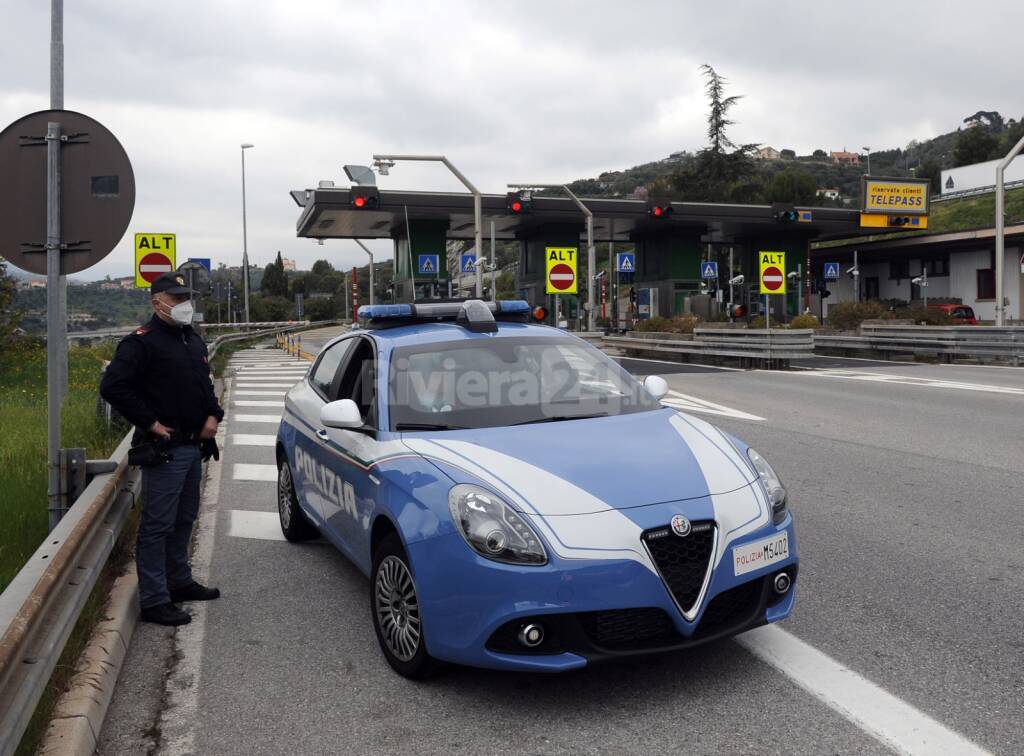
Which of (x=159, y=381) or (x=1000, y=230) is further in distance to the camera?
(x=1000, y=230)

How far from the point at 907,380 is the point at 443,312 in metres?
15.0

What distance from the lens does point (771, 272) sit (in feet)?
86.7

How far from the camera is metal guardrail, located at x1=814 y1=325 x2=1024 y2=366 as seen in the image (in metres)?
23.8

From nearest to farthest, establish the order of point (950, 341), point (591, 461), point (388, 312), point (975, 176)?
point (591, 461) < point (388, 312) < point (950, 341) < point (975, 176)

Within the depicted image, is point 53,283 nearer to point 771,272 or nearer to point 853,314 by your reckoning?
point 771,272

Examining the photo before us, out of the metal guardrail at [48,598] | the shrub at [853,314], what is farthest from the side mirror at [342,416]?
the shrub at [853,314]

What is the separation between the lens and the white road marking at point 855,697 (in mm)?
3420

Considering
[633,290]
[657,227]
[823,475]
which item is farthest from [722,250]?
[823,475]

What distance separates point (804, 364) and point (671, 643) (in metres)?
22.7

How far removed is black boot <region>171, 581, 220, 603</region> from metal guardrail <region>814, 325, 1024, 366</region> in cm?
2263

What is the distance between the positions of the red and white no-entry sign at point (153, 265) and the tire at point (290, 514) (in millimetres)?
12671

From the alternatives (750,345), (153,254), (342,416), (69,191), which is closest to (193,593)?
(342,416)

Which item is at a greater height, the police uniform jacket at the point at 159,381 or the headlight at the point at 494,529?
the police uniform jacket at the point at 159,381

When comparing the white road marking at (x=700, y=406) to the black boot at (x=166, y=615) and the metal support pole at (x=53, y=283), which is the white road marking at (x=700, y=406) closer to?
the metal support pole at (x=53, y=283)
